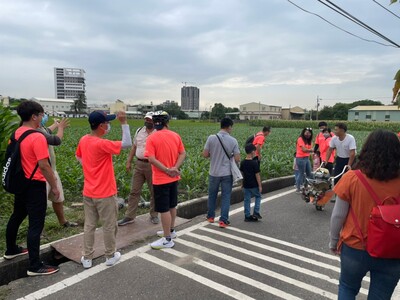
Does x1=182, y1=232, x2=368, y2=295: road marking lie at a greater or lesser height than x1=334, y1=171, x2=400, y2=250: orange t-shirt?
lesser

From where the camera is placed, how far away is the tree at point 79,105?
94137mm

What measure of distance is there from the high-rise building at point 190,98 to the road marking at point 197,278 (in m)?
120

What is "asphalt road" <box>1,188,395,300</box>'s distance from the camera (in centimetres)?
325

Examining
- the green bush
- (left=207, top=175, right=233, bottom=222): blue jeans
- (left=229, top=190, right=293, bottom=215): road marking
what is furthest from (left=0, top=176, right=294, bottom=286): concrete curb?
the green bush

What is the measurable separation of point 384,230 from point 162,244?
302cm

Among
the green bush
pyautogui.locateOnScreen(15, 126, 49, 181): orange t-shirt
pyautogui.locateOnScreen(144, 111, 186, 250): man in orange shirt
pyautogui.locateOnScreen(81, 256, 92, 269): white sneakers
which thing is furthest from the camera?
the green bush

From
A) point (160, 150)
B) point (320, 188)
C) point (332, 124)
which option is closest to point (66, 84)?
point (332, 124)

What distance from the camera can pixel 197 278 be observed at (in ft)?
11.6

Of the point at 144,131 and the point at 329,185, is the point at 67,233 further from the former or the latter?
the point at 329,185

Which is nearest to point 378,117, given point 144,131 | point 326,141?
point 326,141

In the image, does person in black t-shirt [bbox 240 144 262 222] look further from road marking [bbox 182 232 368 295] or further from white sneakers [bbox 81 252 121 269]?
white sneakers [bbox 81 252 121 269]

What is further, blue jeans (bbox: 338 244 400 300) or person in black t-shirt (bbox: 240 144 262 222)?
person in black t-shirt (bbox: 240 144 262 222)

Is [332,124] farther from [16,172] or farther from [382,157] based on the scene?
[16,172]

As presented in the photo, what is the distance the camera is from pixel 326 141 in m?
7.85
